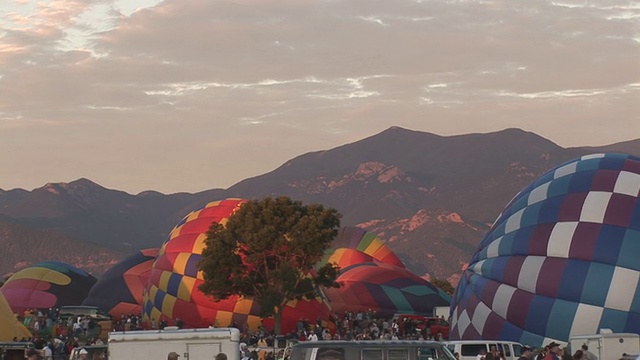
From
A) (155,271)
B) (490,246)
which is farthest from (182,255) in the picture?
(490,246)

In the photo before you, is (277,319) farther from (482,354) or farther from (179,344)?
(179,344)

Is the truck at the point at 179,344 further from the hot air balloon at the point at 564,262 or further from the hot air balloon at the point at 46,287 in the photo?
the hot air balloon at the point at 46,287

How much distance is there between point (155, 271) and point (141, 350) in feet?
102

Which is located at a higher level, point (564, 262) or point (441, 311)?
point (564, 262)

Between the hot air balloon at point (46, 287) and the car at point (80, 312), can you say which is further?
the hot air balloon at point (46, 287)

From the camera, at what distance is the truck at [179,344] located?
73.6ft

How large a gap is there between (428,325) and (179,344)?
91.9 feet

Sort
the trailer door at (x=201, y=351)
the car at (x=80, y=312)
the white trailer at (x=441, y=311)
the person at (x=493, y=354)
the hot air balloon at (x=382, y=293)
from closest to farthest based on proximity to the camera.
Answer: the trailer door at (x=201, y=351)
the person at (x=493, y=354)
the white trailer at (x=441, y=311)
the car at (x=80, y=312)
the hot air balloon at (x=382, y=293)

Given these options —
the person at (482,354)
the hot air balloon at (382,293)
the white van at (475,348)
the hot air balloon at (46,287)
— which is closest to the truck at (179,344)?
the person at (482,354)

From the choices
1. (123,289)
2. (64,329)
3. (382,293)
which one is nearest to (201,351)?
(64,329)

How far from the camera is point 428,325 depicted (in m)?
49.5

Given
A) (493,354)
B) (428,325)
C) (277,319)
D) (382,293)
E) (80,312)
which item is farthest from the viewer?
(382,293)

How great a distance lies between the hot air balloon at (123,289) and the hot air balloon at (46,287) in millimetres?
2841

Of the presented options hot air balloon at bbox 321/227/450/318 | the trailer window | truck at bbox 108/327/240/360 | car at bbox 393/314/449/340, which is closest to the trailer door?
truck at bbox 108/327/240/360
